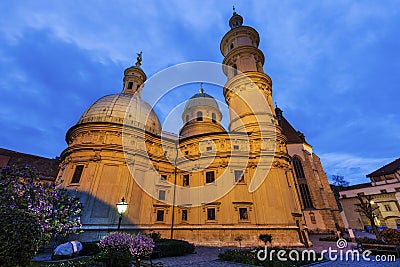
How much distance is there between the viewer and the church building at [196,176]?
64.4 ft

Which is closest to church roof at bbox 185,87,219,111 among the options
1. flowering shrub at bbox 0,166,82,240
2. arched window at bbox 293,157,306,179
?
arched window at bbox 293,157,306,179

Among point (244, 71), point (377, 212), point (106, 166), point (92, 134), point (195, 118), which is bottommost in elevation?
point (377, 212)

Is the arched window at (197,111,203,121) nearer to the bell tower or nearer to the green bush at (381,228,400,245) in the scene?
the bell tower

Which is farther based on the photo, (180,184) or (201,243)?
(180,184)

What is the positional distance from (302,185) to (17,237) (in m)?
36.3

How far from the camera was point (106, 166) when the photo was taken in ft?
70.2

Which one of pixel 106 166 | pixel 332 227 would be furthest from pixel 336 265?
pixel 332 227

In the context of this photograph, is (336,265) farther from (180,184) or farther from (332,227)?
(332,227)

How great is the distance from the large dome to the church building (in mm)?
136

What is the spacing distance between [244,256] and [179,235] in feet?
40.3

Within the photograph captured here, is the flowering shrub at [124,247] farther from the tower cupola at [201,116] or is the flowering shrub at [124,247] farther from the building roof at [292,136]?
the building roof at [292,136]

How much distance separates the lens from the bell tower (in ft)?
86.7

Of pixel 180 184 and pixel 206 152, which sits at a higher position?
pixel 206 152

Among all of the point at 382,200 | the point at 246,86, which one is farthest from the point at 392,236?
the point at 382,200
